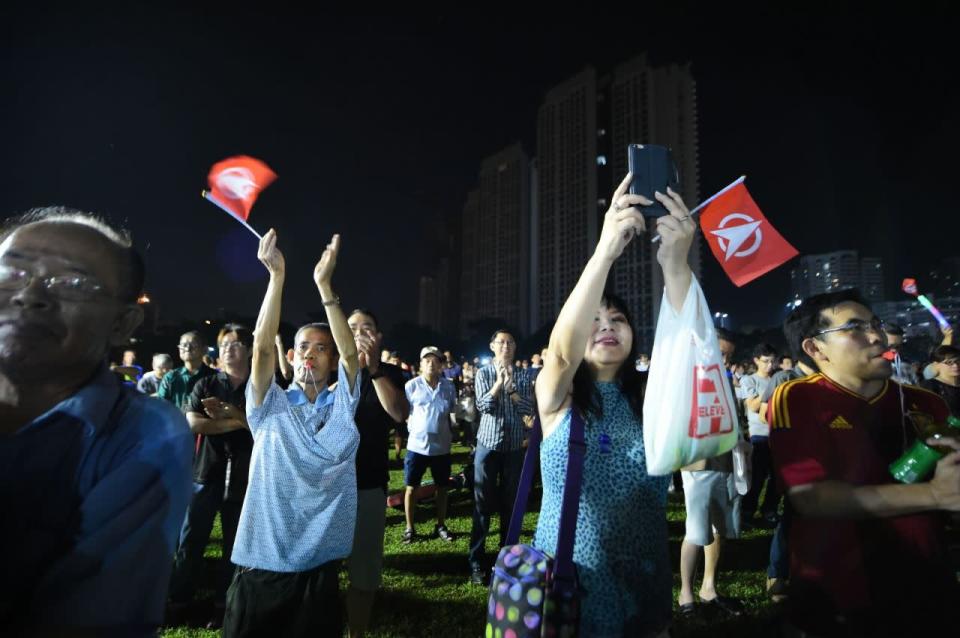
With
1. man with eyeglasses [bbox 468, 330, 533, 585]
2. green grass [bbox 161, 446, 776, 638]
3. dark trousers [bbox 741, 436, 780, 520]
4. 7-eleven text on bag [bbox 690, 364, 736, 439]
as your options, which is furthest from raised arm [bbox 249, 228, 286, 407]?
dark trousers [bbox 741, 436, 780, 520]

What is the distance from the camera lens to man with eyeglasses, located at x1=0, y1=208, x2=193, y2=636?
3.03 ft

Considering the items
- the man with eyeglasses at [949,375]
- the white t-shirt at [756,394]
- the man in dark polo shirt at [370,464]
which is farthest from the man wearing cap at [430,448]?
the man with eyeglasses at [949,375]

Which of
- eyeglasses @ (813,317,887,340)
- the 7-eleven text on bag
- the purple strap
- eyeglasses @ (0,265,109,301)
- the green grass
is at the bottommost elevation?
the green grass

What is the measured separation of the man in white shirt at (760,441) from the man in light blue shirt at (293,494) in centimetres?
582

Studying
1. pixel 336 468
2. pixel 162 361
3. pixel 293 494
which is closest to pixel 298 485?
pixel 293 494

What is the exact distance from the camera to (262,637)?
2.55 meters

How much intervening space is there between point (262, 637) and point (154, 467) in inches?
80.6

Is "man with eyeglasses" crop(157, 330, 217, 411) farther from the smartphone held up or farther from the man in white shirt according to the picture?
the man in white shirt

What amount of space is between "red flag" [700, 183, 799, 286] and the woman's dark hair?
564mm

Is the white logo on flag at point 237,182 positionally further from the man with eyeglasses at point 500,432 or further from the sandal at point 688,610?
the sandal at point 688,610

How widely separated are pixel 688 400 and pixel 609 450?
0.47m

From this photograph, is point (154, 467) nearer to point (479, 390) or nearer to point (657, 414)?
point (657, 414)

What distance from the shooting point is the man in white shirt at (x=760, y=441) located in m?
6.77

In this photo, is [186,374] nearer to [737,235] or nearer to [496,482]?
[496,482]
